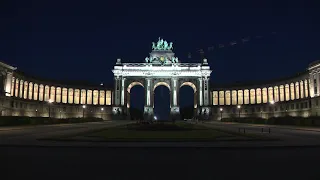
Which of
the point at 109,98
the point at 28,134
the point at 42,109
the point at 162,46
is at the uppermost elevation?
the point at 162,46

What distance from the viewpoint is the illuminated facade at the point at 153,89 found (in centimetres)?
10361

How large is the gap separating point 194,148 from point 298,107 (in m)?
85.4

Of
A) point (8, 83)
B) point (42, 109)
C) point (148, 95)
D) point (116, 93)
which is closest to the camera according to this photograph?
point (8, 83)

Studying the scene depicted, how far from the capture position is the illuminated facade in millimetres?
103606

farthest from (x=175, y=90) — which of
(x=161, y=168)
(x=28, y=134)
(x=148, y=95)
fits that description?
(x=161, y=168)

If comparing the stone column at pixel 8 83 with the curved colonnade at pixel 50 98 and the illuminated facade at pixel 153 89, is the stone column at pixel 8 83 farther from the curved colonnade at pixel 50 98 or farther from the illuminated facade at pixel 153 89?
the illuminated facade at pixel 153 89

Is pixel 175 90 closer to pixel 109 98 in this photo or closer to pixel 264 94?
pixel 109 98

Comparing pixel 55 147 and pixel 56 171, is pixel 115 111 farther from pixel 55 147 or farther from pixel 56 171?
pixel 56 171

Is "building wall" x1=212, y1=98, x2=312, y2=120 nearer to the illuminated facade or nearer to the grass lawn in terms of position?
the illuminated facade

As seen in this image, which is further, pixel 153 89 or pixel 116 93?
pixel 153 89

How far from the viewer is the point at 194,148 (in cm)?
1808

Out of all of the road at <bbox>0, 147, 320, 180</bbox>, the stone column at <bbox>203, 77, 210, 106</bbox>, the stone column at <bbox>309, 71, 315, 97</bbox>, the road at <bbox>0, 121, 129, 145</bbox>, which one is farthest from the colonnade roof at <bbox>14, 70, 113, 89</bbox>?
the road at <bbox>0, 147, 320, 180</bbox>

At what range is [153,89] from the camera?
118 meters

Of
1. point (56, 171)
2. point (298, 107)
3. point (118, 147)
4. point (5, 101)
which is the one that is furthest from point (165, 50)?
point (56, 171)
